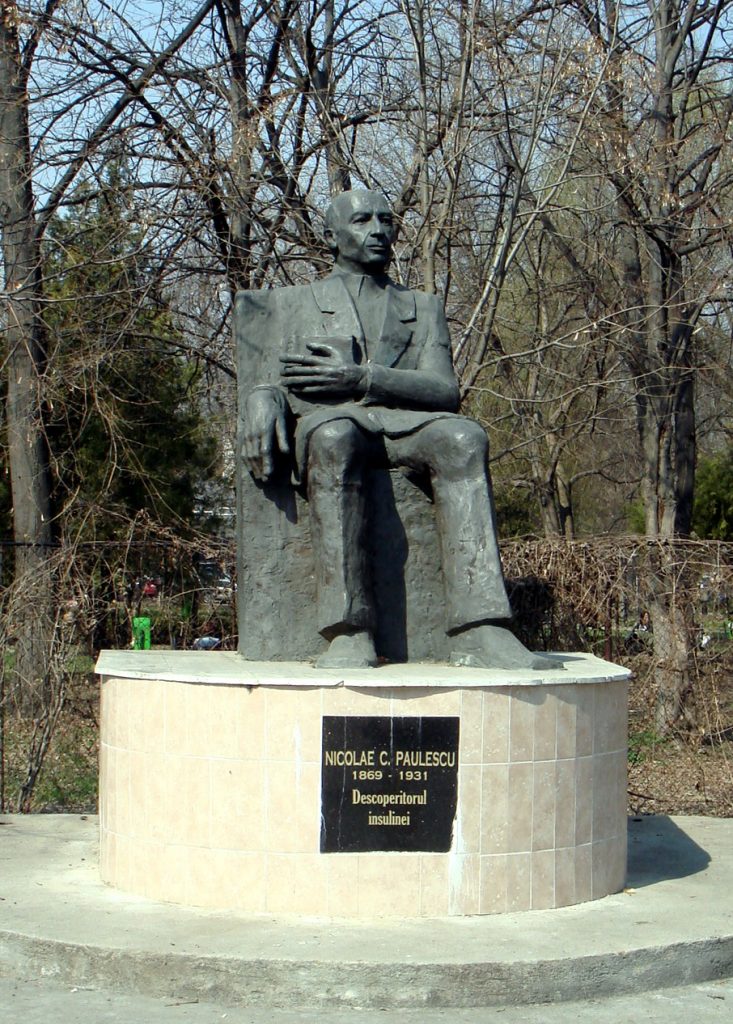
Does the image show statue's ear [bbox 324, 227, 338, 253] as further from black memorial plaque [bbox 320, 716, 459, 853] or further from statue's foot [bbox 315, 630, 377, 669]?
black memorial plaque [bbox 320, 716, 459, 853]

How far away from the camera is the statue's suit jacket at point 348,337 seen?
6066mm

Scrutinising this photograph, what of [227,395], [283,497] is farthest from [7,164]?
[283,497]

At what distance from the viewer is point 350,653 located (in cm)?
548

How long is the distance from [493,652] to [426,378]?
1316 mm

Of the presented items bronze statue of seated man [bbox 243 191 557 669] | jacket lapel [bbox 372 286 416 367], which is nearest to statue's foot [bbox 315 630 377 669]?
bronze statue of seated man [bbox 243 191 557 669]

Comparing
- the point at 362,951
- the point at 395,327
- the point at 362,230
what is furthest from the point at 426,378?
the point at 362,951

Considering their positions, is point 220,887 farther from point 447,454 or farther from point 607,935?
point 447,454

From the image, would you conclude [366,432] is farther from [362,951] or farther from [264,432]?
[362,951]

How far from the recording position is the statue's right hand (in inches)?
230

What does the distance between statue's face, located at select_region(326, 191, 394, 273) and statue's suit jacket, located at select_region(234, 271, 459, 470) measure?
0.13 m

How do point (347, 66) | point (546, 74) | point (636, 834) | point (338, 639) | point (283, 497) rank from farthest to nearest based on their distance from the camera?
point (347, 66), point (546, 74), point (636, 834), point (283, 497), point (338, 639)

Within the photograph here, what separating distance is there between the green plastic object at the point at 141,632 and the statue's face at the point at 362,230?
2978mm

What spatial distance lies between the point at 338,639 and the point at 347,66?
25.1ft

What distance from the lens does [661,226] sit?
11.0m
